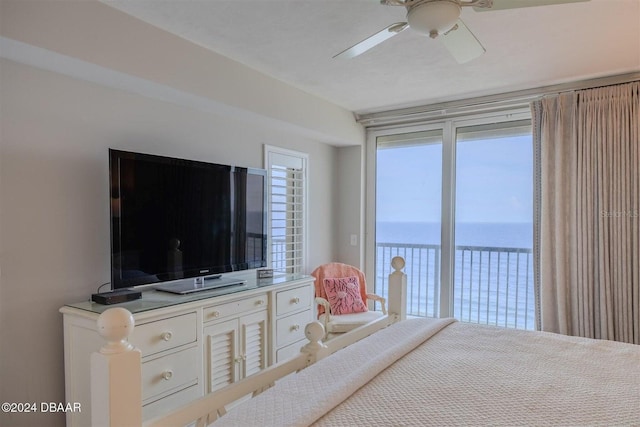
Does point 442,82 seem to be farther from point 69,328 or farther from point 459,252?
point 69,328

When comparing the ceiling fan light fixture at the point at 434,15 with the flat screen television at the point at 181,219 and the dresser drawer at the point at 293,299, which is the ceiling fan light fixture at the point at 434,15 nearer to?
the flat screen television at the point at 181,219

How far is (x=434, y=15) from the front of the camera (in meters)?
1.55

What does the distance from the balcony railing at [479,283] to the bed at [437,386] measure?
175 cm

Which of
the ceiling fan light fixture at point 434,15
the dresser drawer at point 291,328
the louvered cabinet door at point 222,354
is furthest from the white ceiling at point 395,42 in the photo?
the dresser drawer at point 291,328

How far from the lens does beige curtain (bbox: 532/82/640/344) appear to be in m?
2.89

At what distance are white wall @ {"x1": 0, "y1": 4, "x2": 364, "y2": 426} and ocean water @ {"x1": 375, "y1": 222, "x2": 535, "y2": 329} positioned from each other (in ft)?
7.76

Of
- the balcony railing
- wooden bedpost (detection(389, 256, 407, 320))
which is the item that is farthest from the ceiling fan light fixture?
the balcony railing

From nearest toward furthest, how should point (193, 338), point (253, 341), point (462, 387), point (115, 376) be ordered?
1. point (115, 376)
2. point (462, 387)
3. point (193, 338)
4. point (253, 341)

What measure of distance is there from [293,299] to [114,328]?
2.13 meters

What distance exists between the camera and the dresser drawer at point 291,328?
288cm

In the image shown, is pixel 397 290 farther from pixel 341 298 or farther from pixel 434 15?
pixel 434 15

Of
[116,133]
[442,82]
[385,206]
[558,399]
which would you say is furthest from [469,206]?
[116,133]

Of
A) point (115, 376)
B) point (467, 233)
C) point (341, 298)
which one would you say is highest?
point (467, 233)

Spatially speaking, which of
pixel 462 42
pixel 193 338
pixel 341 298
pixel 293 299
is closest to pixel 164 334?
pixel 193 338
